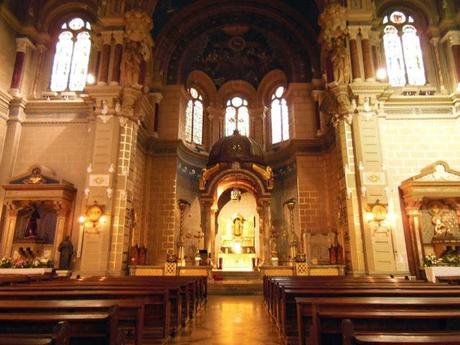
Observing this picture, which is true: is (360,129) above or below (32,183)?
above

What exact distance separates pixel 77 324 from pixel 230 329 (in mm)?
3821

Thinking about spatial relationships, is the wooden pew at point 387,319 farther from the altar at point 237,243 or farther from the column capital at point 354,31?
the altar at point 237,243

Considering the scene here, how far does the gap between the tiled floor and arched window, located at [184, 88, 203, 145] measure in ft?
54.0

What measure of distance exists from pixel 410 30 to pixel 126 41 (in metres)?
13.6

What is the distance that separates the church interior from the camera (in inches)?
506

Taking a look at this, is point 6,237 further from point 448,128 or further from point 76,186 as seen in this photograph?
point 448,128

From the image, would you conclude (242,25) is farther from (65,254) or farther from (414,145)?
(65,254)

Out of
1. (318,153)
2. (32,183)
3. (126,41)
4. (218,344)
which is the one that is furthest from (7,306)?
(318,153)

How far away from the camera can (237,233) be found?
25.1 m

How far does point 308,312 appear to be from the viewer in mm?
4219

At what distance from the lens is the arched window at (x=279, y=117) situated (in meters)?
24.1

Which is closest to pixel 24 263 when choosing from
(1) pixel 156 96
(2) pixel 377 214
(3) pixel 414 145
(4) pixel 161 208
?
(4) pixel 161 208

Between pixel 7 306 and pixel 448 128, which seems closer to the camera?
pixel 7 306

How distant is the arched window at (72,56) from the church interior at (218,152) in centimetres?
6
